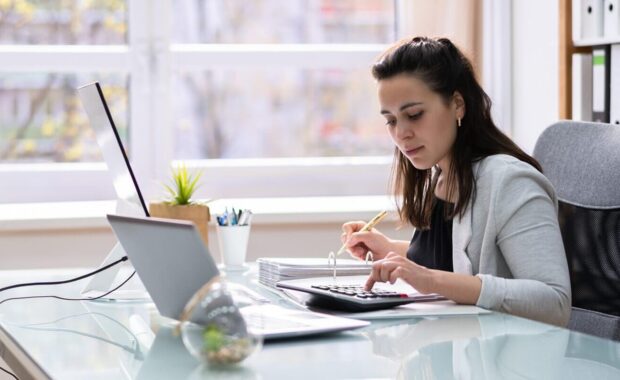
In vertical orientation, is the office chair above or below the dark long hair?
below

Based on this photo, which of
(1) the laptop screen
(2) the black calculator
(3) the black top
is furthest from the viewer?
(3) the black top

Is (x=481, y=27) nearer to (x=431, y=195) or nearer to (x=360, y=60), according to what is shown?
(x=360, y=60)

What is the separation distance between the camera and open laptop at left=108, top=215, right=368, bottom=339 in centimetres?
120

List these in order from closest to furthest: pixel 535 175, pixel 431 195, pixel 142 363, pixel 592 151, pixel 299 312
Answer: pixel 142 363, pixel 299 312, pixel 535 175, pixel 592 151, pixel 431 195

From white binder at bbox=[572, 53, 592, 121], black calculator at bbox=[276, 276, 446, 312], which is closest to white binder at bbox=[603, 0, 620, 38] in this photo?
white binder at bbox=[572, 53, 592, 121]

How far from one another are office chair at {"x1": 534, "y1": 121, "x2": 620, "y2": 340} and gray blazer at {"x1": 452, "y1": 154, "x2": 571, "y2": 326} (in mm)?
143

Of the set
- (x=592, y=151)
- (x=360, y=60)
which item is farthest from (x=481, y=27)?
(x=592, y=151)

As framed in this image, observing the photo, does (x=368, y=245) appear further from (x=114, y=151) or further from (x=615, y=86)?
(x=615, y=86)

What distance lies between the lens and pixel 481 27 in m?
3.68

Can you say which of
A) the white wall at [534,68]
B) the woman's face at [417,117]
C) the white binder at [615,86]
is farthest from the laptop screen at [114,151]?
the white wall at [534,68]

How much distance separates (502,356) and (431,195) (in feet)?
2.98

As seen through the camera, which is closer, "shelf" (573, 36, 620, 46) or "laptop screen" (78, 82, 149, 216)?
"laptop screen" (78, 82, 149, 216)

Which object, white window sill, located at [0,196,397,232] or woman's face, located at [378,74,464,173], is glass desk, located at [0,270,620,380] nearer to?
woman's face, located at [378,74,464,173]

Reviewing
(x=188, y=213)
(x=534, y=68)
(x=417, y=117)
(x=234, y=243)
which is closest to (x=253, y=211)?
(x=534, y=68)
